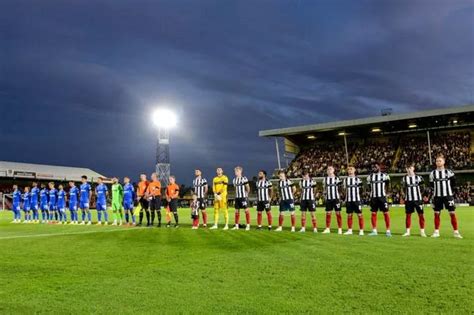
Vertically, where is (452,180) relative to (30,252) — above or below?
above

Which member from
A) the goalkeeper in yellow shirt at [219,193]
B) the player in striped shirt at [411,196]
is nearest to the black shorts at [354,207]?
the player in striped shirt at [411,196]

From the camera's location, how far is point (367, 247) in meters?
10.5

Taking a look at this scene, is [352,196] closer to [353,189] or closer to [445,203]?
[353,189]

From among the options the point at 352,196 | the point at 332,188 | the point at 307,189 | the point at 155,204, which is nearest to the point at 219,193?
the point at 155,204

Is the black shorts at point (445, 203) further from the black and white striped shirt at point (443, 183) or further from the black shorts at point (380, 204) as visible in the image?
the black shorts at point (380, 204)

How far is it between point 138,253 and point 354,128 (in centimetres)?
4675

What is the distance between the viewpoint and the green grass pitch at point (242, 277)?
18.4ft

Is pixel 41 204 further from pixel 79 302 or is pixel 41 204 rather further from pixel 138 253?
pixel 79 302

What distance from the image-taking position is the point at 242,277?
7.22 m

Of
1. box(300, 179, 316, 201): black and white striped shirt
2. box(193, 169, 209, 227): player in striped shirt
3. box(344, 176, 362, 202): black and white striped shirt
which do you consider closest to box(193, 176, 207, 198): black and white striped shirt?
box(193, 169, 209, 227): player in striped shirt

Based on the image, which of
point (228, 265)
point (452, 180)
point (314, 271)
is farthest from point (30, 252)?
point (452, 180)

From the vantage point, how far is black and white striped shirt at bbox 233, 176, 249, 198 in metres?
17.2

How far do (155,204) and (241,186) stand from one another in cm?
417

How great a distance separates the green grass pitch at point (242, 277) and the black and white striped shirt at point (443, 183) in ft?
6.53
